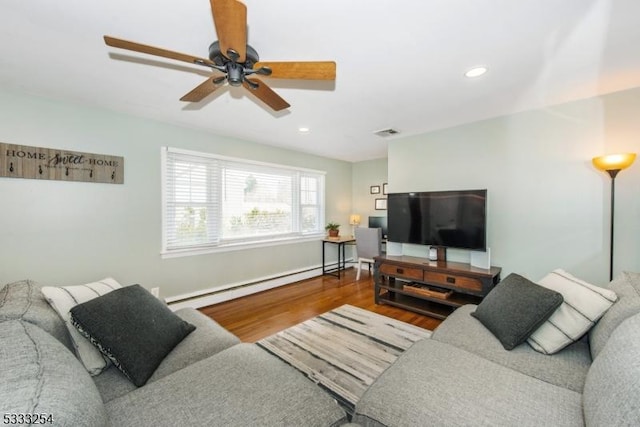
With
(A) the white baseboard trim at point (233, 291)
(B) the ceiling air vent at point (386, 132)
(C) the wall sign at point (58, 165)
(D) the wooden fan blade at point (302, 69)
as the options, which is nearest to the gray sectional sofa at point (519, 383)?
(D) the wooden fan blade at point (302, 69)

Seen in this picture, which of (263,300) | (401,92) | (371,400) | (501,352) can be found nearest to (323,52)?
(401,92)

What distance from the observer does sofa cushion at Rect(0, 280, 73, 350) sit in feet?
4.08

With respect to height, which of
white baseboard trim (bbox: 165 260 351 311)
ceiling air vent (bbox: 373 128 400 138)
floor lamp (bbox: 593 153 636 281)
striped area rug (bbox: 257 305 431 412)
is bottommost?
striped area rug (bbox: 257 305 431 412)

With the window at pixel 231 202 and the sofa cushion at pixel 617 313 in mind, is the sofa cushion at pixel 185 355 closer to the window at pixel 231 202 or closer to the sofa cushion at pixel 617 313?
the window at pixel 231 202

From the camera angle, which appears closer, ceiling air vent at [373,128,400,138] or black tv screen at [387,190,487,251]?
black tv screen at [387,190,487,251]

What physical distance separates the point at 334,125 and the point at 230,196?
181 cm

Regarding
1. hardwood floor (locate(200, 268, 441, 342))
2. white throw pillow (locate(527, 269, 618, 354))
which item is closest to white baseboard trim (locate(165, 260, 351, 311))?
hardwood floor (locate(200, 268, 441, 342))

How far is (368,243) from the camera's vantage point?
4500 millimetres

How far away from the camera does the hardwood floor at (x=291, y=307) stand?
2.94 m

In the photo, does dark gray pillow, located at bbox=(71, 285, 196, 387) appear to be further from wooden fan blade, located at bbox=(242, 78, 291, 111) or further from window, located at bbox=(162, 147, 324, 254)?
window, located at bbox=(162, 147, 324, 254)

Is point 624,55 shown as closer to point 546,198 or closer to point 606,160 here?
point 606,160

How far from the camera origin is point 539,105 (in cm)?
271

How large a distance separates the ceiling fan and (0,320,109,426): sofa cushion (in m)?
1.31

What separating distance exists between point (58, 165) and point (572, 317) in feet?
13.9
